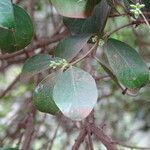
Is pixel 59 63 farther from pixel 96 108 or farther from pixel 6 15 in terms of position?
pixel 96 108

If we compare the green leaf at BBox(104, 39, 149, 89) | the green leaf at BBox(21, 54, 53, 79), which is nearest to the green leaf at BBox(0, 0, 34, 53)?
the green leaf at BBox(21, 54, 53, 79)

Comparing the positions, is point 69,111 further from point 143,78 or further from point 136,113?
point 136,113

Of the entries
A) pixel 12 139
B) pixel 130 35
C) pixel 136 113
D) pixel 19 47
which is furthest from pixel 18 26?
pixel 136 113

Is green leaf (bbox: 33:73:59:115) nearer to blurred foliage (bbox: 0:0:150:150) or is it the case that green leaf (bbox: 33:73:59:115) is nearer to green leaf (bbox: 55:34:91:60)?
green leaf (bbox: 55:34:91:60)

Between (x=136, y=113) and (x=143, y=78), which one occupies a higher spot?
(x=143, y=78)

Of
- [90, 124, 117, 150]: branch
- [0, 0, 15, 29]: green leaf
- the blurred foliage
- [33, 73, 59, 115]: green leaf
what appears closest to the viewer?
[0, 0, 15, 29]: green leaf

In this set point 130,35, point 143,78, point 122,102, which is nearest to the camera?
point 143,78

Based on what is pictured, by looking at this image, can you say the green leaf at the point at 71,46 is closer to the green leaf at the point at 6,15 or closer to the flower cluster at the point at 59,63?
the flower cluster at the point at 59,63
